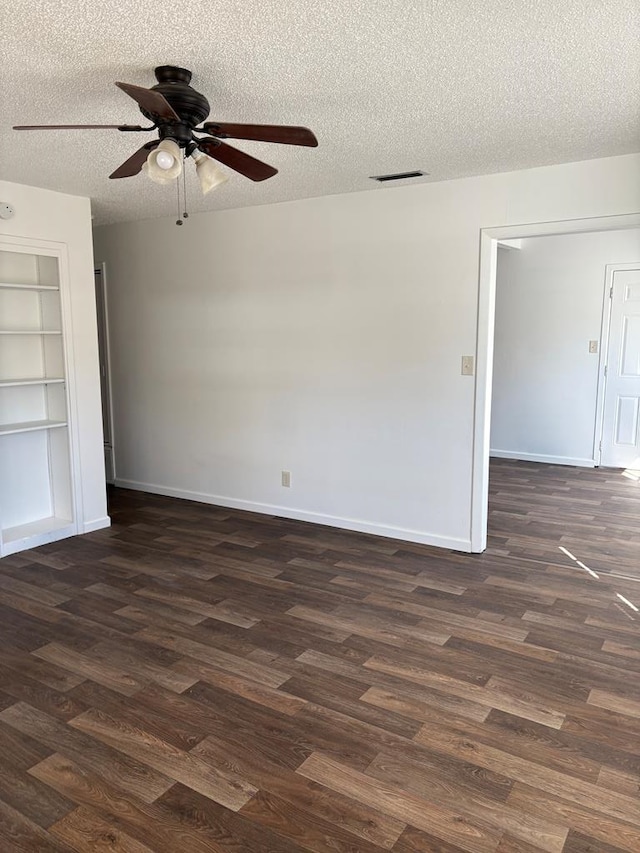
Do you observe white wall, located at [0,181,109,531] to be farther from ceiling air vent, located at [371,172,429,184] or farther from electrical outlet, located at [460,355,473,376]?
electrical outlet, located at [460,355,473,376]

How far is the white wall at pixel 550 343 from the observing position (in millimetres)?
6559

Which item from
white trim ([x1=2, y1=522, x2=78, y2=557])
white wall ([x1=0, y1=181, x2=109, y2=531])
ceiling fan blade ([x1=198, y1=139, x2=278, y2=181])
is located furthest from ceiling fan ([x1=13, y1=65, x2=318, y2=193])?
white trim ([x1=2, y1=522, x2=78, y2=557])

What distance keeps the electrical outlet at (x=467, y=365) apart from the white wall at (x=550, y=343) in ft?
10.6

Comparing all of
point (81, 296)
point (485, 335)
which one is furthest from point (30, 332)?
point (485, 335)

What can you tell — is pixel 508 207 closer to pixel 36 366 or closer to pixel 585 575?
pixel 585 575

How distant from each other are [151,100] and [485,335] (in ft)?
8.42

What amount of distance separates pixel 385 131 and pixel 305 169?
817mm

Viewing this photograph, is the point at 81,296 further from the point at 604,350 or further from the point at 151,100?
the point at 604,350

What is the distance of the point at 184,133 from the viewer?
7.77 ft

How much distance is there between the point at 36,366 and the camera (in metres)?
4.59

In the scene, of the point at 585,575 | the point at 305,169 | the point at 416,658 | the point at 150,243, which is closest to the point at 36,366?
the point at 150,243

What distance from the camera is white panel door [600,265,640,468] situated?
636 centimetres

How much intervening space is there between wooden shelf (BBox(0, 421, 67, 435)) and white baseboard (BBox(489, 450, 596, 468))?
4867 millimetres

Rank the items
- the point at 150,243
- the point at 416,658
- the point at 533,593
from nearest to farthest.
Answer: the point at 416,658, the point at 533,593, the point at 150,243
